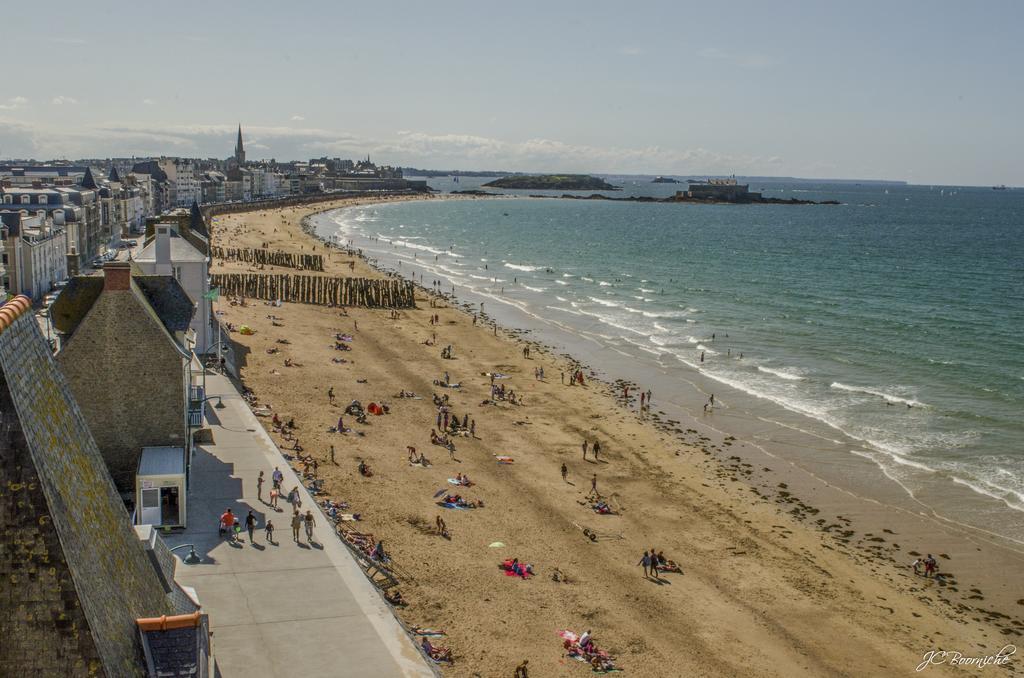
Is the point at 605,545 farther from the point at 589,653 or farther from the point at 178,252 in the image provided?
the point at 178,252

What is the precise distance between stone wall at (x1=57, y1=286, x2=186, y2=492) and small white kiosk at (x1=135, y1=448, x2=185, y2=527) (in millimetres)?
823

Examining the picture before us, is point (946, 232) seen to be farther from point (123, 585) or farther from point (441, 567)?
point (123, 585)

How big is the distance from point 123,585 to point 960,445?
35.1 meters

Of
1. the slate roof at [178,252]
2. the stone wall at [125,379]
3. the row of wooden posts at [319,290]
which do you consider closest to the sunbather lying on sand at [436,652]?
the stone wall at [125,379]

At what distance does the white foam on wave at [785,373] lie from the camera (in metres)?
47.4

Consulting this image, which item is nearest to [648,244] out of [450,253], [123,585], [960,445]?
[450,253]

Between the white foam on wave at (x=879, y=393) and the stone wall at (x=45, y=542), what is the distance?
4055cm

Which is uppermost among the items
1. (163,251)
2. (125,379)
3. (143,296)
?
(163,251)

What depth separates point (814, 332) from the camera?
5962 cm

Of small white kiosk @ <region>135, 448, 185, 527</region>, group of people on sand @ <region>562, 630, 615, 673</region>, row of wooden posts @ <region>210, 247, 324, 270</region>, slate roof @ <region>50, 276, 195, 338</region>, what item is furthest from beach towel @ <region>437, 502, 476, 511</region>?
row of wooden posts @ <region>210, 247, 324, 270</region>

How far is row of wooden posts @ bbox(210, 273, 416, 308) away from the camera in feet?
218
